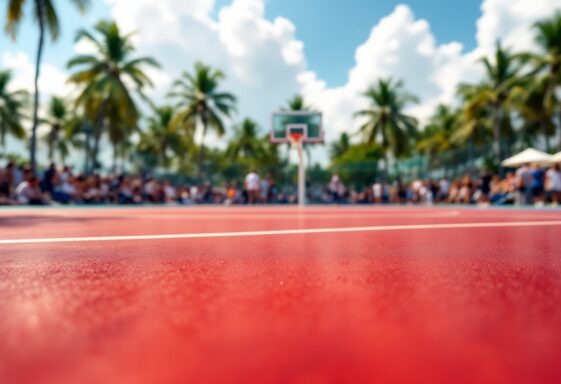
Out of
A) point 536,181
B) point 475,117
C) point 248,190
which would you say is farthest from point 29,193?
point 475,117

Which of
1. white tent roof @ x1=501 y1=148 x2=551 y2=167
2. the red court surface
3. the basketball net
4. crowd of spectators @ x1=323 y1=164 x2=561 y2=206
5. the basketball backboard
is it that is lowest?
the red court surface

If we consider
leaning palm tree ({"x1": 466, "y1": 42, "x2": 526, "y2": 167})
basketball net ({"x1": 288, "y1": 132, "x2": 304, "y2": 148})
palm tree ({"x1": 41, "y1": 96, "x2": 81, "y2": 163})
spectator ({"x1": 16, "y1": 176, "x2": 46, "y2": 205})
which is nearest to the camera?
spectator ({"x1": 16, "y1": 176, "x2": 46, "y2": 205})

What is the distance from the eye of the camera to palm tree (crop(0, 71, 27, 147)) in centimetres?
2909

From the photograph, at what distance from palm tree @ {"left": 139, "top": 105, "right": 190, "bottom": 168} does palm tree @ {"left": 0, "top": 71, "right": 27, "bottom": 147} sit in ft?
32.1

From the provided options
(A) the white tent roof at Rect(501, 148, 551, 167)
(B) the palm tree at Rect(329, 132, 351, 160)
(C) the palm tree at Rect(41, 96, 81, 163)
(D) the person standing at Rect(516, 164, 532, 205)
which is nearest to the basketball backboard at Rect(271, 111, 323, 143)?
(D) the person standing at Rect(516, 164, 532, 205)

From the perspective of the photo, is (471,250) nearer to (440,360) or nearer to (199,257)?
(199,257)

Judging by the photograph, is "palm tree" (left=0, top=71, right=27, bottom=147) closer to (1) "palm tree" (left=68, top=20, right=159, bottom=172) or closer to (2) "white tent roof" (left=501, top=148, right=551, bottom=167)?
(1) "palm tree" (left=68, top=20, right=159, bottom=172)

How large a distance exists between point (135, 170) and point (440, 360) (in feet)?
167

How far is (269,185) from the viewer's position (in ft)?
66.0

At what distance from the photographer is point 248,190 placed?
17672 millimetres

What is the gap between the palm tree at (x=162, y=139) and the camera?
3803cm

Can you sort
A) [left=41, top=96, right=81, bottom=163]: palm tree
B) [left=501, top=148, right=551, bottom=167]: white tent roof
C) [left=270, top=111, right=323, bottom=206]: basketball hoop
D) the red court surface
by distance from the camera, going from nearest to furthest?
the red court surface → [left=501, top=148, right=551, bottom=167]: white tent roof → [left=270, top=111, right=323, bottom=206]: basketball hoop → [left=41, top=96, right=81, bottom=163]: palm tree

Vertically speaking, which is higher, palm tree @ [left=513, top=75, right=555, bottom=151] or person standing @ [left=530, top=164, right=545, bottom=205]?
palm tree @ [left=513, top=75, right=555, bottom=151]

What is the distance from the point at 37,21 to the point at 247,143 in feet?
78.7
